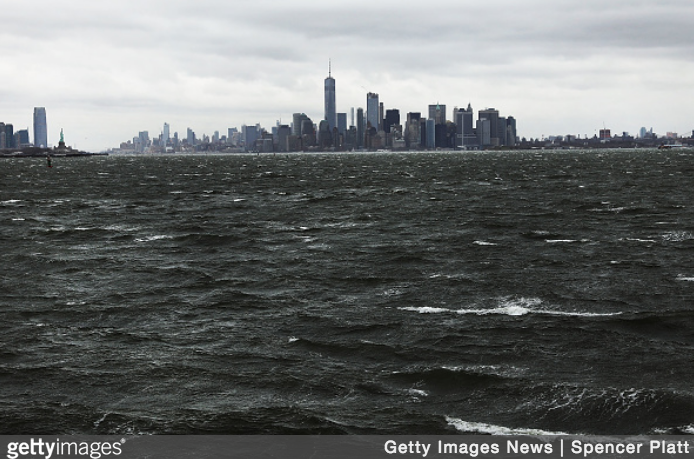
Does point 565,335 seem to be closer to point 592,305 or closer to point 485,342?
point 485,342

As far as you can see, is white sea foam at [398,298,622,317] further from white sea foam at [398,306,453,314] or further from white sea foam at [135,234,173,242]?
white sea foam at [135,234,173,242]

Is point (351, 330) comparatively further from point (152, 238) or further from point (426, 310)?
point (152, 238)

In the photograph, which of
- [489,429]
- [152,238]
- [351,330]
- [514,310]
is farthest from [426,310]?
[152,238]

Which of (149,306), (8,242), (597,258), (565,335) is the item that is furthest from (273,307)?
(8,242)

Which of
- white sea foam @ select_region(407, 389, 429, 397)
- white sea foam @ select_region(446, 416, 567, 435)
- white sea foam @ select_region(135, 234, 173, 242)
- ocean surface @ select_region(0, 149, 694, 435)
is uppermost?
white sea foam @ select_region(135, 234, 173, 242)

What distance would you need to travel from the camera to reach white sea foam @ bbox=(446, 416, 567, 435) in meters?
15.7

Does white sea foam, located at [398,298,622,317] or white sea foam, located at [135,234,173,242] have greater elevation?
white sea foam, located at [135,234,173,242]

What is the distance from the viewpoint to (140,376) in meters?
19.3

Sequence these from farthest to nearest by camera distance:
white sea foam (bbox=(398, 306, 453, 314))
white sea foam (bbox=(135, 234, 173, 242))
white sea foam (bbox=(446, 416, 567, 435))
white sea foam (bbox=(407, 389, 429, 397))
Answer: white sea foam (bbox=(135, 234, 173, 242)) < white sea foam (bbox=(398, 306, 453, 314)) < white sea foam (bbox=(407, 389, 429, 397)) < white sea foam (bbox=(446, 416, 567, 435))

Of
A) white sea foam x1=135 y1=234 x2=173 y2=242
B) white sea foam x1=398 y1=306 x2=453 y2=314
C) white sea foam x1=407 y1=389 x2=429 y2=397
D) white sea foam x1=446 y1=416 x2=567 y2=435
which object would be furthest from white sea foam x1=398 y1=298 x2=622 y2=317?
white sea foam x1=135 y1=234 x2=173 y2=242

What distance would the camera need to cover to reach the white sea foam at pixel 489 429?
51.4 feet

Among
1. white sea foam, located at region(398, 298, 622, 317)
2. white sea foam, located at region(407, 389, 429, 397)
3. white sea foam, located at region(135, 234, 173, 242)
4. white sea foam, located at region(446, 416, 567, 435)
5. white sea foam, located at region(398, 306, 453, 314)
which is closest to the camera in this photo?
white sea foam, located at region(446, 416, 567, 435)

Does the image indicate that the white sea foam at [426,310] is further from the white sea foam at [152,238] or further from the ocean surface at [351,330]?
the white sea foam at [152,238]

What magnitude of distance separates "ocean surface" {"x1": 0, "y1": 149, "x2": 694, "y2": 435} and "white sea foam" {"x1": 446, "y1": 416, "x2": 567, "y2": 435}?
3.9 inches
